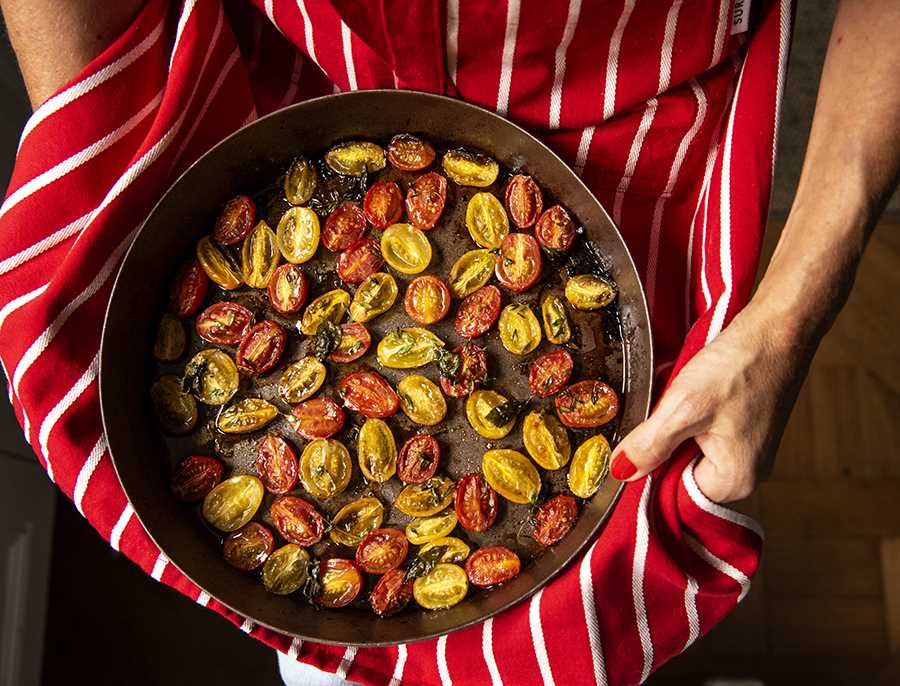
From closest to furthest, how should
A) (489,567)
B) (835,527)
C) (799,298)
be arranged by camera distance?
1. (799,298)
2. (489,567)
3. (835,527)

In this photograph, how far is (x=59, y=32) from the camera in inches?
33.7

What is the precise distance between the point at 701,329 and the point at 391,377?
1.11ft

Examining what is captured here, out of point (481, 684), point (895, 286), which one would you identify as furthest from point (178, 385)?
point (895, 286)

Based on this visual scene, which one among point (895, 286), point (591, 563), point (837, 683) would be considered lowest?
point (837, 683)

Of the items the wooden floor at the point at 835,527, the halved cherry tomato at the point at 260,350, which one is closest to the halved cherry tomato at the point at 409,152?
the halved cherry tomato at the point at 260,350

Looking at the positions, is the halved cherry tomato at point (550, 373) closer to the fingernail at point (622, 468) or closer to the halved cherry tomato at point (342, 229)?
the fingernail at point (622, 468)

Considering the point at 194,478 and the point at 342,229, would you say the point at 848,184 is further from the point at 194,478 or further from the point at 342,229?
the point at 194,478

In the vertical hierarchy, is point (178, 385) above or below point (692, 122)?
below

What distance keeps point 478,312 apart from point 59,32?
537mm

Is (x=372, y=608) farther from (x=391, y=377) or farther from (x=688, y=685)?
(x=688, y=685)

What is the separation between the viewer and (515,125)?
87 cm

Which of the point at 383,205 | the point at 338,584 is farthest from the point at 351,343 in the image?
the point at 338,584

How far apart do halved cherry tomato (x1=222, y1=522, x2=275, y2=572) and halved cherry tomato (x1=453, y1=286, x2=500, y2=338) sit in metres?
0.31

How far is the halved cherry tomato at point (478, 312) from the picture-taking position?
0.91m
